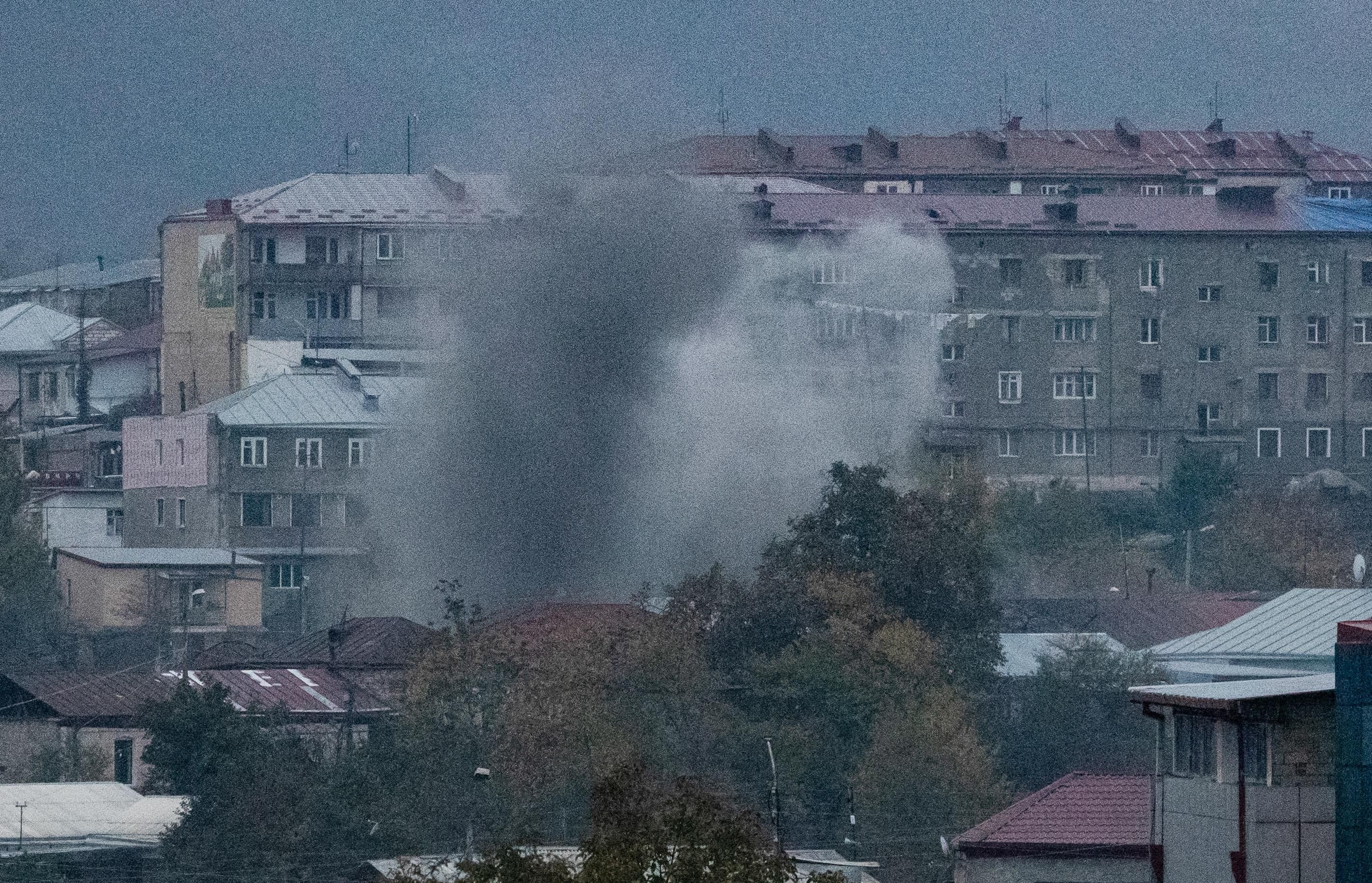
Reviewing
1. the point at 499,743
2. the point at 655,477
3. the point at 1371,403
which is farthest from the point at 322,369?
the point at 499,743

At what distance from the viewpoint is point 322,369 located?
73750mm

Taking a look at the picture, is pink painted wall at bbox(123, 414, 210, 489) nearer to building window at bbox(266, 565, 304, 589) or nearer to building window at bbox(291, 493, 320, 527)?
building window at bbox(291, 493, 320, 527)

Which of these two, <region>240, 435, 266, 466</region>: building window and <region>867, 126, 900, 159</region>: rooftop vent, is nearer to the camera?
<region>240, 435, 266, 466</region>: building window

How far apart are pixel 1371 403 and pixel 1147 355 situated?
6.14 metres

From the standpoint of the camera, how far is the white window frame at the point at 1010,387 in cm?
7681

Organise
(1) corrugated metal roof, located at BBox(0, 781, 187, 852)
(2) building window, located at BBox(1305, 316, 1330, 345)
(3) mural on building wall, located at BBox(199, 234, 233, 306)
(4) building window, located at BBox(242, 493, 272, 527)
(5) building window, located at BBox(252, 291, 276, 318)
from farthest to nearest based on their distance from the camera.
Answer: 1. (2) building window, located at BBox(1305, 316, 1330, 345)
2. (5) building window, located at BBox(252, 291, 276, 318)
3. (3) mural on building wall, located at BBox(199, 234, 233, 306)
4. (4) building window, located at BBox(242, 493, 272, 527)
5. (1) corrugated metal roof, located at BBox(0, 781, 187, 852)

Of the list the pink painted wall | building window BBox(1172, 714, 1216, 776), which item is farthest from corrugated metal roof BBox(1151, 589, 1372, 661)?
the pink painted wall

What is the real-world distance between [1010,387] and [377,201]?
17045 mm

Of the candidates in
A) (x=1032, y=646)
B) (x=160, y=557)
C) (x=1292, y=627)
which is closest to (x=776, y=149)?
(x=160, y=557)

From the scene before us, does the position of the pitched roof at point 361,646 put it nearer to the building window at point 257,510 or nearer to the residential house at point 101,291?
the building window at point 257,510

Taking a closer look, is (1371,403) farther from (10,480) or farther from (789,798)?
(789,798)

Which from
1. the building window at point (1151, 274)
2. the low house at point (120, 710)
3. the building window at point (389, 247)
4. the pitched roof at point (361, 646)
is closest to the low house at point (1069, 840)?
the low house at point (120, 710)

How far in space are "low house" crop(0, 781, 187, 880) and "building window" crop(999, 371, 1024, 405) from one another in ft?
129

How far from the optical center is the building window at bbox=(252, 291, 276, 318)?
249 feet
